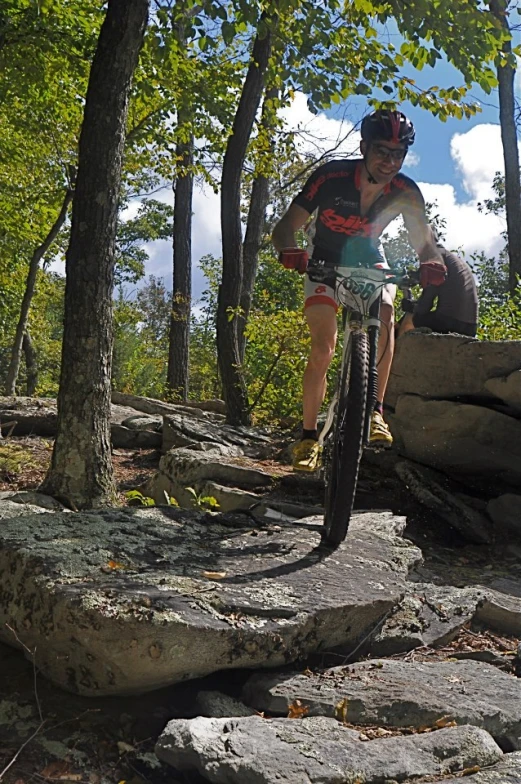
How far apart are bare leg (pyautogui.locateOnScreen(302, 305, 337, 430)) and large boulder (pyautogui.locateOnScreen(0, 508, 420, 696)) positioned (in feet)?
2.95

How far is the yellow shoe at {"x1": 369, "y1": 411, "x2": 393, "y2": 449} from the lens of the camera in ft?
14.5

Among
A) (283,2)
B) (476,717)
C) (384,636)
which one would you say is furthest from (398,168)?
Answer: (476,717)

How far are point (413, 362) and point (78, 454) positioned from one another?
3480 millimetres

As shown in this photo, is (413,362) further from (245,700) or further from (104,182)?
(245,700)

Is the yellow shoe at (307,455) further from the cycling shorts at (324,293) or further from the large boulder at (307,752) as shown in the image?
the large boulder at (307,752)

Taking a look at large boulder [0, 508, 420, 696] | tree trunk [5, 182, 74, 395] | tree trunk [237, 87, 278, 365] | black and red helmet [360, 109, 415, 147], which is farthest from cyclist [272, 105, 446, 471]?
tree trunk [5, 182, 74, 395]

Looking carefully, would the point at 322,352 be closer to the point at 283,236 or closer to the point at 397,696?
the point at 283,236

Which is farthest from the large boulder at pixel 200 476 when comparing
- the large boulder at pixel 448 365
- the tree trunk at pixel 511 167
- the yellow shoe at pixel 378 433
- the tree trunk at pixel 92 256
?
the tree trunk at pixel 511 167

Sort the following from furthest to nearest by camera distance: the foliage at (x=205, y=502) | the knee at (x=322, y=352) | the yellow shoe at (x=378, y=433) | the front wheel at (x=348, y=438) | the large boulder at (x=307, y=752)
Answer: the foliage at (x=205, y=502) → the knee at (x=322, y=352) → the yellow shoe at (x=378, y=433) → the front wheel at (x=348, y=438) → the large boulder at (x=307, y=752)

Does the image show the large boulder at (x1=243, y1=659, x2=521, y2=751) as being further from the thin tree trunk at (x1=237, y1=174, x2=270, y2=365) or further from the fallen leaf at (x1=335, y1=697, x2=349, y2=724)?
the thin tree trunk at (x1=237, y1=174, x2=270, y2=365)

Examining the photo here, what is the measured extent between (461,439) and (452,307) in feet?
5.16

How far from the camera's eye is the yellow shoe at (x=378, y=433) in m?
4.42

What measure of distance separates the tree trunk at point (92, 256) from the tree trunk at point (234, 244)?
477cm

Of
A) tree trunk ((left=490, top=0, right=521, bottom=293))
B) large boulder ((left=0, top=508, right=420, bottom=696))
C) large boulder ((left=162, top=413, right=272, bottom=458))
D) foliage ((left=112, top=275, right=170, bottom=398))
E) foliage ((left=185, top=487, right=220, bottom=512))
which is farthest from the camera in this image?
foliage ((left=112, top=275, right=170, bottom=398))
